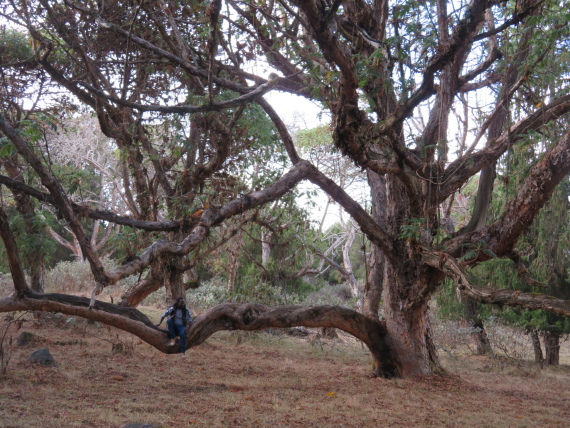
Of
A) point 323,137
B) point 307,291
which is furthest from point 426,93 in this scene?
point 307,291

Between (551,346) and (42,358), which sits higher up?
(551,346)

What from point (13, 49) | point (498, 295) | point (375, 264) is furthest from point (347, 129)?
point (13, 49)

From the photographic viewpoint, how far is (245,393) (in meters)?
7.67

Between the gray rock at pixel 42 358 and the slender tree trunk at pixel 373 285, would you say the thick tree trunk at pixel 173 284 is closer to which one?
the gray rock at pixel 42 358

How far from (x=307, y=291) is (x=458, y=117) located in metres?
12.5

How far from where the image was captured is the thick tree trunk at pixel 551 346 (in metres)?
15.5

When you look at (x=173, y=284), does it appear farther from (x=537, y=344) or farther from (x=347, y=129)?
(x=537, y=344)

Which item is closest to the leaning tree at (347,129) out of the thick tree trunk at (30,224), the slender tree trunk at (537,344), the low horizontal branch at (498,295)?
the low horizontal branch at (498,295)

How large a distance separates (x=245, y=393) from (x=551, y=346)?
1167 cm

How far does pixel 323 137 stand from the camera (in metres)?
18.7

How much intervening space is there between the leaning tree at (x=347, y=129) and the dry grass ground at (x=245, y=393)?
35.1 inches

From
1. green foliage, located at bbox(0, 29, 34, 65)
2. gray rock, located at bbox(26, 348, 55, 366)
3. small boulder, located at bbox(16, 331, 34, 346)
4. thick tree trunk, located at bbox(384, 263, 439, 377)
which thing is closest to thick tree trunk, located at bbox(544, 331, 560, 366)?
→ thick tree trunk, located at bbox(384, 263, 439, 377)

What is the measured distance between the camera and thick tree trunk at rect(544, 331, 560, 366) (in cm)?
1545

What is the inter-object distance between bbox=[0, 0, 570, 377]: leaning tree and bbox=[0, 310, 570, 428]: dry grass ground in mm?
891
